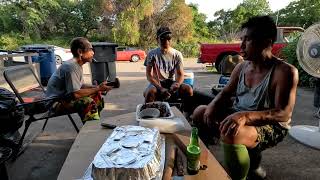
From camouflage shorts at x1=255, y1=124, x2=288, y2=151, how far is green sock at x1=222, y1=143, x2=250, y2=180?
7.5 inches

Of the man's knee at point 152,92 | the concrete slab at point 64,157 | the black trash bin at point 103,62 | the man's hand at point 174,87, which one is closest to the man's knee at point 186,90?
the man's hand at point 174,87

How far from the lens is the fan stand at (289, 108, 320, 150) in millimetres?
3762

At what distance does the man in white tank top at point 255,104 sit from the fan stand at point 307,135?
128cm

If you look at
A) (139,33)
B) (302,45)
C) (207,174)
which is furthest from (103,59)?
(139,33)

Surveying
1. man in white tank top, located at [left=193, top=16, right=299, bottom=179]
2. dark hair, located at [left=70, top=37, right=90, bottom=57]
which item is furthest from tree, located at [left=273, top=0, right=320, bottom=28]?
man in white tank top, located at [left=193, top=16, right=299, bottom=179]

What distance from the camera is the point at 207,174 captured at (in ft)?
6.11

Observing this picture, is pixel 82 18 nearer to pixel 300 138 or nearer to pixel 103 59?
pixel 103 59

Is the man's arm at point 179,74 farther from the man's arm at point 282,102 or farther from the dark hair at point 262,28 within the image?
the man's arm at point 282,102

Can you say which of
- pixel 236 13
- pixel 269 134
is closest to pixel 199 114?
pixel 269 134

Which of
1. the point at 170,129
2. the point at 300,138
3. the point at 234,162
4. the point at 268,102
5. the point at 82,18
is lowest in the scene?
the point at 300,138

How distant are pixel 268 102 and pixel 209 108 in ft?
1.74

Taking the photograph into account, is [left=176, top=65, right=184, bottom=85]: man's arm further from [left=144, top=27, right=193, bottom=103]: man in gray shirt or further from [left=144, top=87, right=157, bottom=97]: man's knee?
[left=144, top=87, right=157, bottom=97]: man's knee

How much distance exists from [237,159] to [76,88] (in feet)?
6.87

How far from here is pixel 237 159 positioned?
2193 mm
